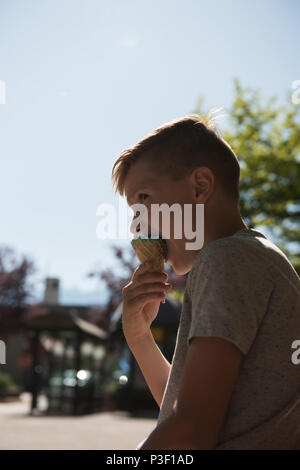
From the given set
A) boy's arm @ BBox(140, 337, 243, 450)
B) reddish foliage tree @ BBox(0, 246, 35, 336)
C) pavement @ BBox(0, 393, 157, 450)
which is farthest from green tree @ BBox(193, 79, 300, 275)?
reddish foliage tree @ BBox(0, 246, 35, 336)

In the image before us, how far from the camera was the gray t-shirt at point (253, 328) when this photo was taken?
1100mm

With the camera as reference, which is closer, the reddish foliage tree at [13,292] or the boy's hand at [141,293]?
the boy's hand at [141,293]

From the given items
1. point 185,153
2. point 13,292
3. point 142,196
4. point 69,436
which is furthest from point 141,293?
point 13,292

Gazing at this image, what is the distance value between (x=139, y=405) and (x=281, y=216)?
450 inches

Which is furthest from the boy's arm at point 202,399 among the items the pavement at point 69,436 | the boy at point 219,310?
the pavement at point 69,436

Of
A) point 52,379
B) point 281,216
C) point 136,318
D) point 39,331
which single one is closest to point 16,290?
point 52,379

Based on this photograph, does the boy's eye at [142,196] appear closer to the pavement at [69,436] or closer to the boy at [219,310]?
the boy at [219,310]

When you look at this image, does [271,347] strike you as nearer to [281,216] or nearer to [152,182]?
[152,182]

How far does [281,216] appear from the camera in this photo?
41.1ft

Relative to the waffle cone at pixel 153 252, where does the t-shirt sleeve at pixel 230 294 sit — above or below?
below

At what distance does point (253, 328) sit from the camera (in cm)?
112

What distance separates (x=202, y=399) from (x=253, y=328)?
195 millimetres

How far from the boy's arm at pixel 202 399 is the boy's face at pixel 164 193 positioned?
1.39 ft
